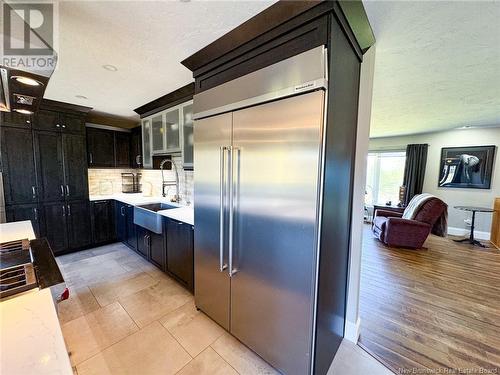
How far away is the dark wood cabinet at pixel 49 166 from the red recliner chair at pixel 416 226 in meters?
5.82

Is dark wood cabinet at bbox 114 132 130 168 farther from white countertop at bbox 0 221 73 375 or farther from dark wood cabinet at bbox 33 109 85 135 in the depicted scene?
white countertop at bbox 0 221 73 375

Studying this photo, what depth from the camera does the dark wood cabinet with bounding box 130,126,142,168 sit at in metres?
3.95

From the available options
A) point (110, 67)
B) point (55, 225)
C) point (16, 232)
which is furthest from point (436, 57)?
point (55, 225)

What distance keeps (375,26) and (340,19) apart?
0.52m

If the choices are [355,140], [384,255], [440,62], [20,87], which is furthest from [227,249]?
[384,255]

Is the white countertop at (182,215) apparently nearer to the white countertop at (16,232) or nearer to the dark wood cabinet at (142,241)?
the dark wood cabinet at (142,241)

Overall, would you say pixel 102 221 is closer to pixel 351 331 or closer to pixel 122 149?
pixel 122 149

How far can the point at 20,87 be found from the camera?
55.6 inches

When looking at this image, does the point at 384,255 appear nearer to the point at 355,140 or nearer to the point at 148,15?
the point at 355,140

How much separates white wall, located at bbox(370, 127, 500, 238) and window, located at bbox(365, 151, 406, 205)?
491 millimetres

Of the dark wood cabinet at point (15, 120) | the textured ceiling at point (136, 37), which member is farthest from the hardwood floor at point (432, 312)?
the dark wood cabinet at point (15, 120)

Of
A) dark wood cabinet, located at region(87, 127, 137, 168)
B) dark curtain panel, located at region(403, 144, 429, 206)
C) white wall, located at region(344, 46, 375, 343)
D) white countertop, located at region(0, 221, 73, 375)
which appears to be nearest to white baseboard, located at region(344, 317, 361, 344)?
white wall, located at region(344, 46, 375, 343)

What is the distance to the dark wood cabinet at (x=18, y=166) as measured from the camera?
9.31 feet

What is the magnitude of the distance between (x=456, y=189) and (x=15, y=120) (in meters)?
8.58
